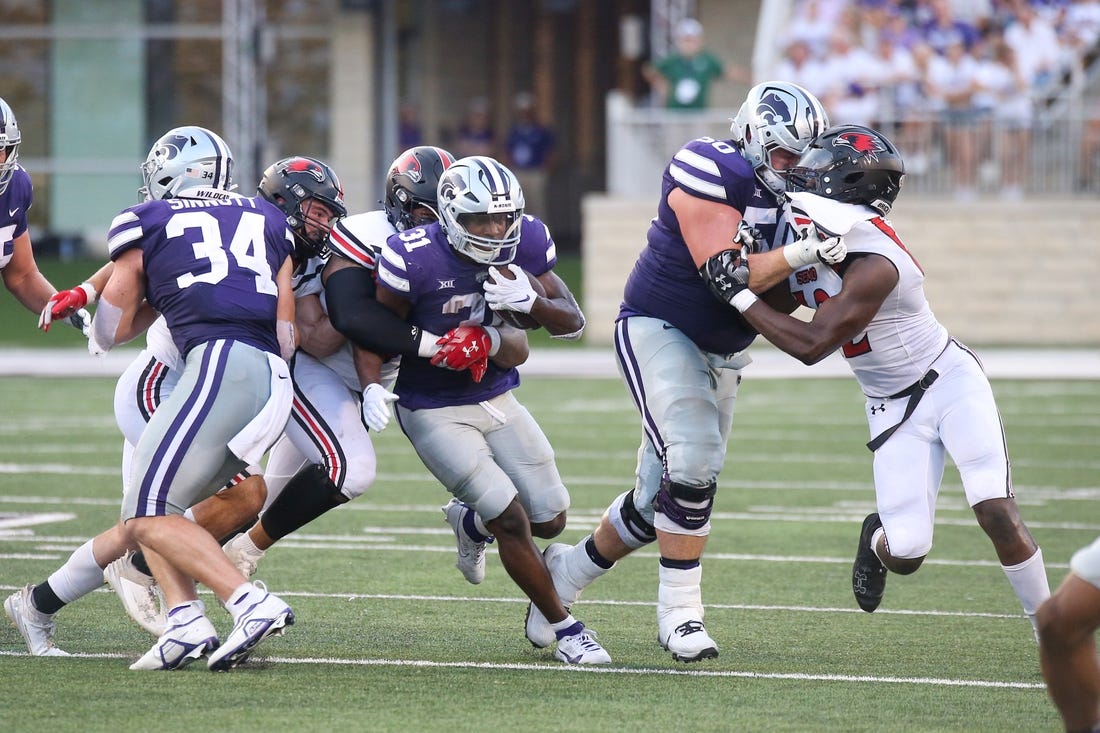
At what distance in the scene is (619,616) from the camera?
20.5 feet

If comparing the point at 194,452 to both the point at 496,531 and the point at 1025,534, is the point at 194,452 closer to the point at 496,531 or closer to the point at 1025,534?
the point at 496,531

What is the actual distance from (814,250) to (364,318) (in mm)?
1423

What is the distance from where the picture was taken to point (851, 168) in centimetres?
547

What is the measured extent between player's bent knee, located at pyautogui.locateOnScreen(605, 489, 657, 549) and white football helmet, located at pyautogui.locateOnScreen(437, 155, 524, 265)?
0.92 m

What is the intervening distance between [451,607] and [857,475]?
4.02m

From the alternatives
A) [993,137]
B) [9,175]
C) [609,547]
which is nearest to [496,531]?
[609,547]

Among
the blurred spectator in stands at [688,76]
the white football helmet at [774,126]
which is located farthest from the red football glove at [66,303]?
the blurred spectator in stands at [688,76]

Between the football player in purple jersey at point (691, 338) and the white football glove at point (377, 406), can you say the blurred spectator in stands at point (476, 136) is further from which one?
the white football glove at point (377, 406)

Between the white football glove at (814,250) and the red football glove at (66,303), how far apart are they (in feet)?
7.03

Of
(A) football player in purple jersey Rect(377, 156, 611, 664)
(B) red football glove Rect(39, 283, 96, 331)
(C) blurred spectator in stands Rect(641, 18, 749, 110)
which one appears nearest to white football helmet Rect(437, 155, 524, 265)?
(A) football player in purple jersey Rect(377, 156, 611, 664)

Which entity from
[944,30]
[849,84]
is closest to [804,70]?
[849,84]

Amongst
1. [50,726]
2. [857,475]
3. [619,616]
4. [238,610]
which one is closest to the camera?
[50,726]

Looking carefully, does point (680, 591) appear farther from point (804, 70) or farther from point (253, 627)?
point (804, 70)

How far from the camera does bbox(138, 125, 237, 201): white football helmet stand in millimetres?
5484
